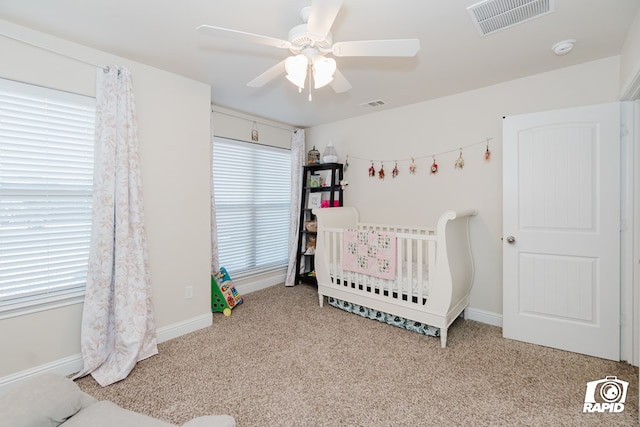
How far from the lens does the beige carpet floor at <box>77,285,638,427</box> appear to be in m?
1.62

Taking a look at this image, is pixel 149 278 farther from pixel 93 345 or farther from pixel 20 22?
pixel 20 22

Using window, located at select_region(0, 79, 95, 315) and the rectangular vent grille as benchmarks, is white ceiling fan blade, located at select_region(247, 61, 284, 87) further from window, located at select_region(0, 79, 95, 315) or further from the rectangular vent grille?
the rectangular vent grille

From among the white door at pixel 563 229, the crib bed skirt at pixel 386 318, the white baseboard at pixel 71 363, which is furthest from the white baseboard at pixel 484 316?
the white baseboard at pixel 71 363

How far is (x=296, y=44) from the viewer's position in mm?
1536

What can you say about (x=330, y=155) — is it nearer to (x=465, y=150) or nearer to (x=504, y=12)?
(x=465, y=150)

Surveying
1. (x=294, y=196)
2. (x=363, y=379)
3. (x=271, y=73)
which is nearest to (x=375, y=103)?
(x=294, y=196)

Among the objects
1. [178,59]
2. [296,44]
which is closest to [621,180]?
[296,44]

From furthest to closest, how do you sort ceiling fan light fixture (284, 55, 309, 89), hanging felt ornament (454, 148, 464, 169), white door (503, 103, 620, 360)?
hanging felt ornament (454, 148, 464, 169)
white door (503, 103, 620, 360)
ceiling fan light fixture (284, 55, 309, 89)

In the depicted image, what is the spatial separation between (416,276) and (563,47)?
195 centimetres

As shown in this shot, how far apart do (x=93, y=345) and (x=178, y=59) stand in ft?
6.94

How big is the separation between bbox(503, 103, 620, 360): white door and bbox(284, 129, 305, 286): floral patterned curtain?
7.89 ft

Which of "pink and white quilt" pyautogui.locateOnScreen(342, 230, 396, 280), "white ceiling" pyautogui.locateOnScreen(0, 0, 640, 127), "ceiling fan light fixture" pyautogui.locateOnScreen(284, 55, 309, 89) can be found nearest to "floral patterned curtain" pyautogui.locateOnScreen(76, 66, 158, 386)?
"white ceiling" pyautogui.locateOnScreen(0, 0, 640, 127)

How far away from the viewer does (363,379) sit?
6.34 ft

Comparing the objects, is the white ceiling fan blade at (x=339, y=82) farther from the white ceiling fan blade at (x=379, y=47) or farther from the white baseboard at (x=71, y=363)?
the white baseboard at (x=71, y=363)
